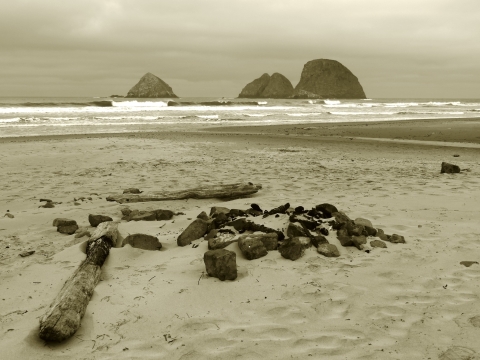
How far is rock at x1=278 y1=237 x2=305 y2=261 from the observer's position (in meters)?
4.52

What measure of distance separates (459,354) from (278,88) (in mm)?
138662

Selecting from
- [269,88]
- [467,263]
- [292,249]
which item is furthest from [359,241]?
[269,88]

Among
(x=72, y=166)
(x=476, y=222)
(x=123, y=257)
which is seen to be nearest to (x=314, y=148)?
(x=72, y=166)

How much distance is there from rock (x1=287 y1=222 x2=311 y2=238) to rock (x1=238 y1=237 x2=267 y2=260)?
1.42 feet

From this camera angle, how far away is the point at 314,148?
15.0 m

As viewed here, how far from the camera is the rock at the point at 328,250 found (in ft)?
15.2

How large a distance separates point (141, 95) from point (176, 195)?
104 meters

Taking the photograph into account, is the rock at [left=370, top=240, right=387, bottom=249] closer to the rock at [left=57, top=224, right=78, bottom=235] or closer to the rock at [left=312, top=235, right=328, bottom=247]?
the rock at [left=312, top=235, right=328, bottom=247]

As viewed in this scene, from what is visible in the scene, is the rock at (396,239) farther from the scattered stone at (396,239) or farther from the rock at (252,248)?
the rock at (252,248)

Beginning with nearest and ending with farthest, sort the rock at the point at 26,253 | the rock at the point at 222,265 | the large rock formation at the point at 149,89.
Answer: the rock at the point at 222,265
the rock at the point at 26,253
the large rock formation at the point at 149,89

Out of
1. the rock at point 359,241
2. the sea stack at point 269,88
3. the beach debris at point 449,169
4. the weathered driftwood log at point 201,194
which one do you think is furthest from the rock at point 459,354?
the sea stack at point 269,88

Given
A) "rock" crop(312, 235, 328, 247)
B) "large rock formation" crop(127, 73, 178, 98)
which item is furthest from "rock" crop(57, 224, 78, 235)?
"large rock formation" crop(127, 73, 178, 98)

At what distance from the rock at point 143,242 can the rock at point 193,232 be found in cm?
26

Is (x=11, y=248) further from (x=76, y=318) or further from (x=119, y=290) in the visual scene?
(x=76, y=318)
